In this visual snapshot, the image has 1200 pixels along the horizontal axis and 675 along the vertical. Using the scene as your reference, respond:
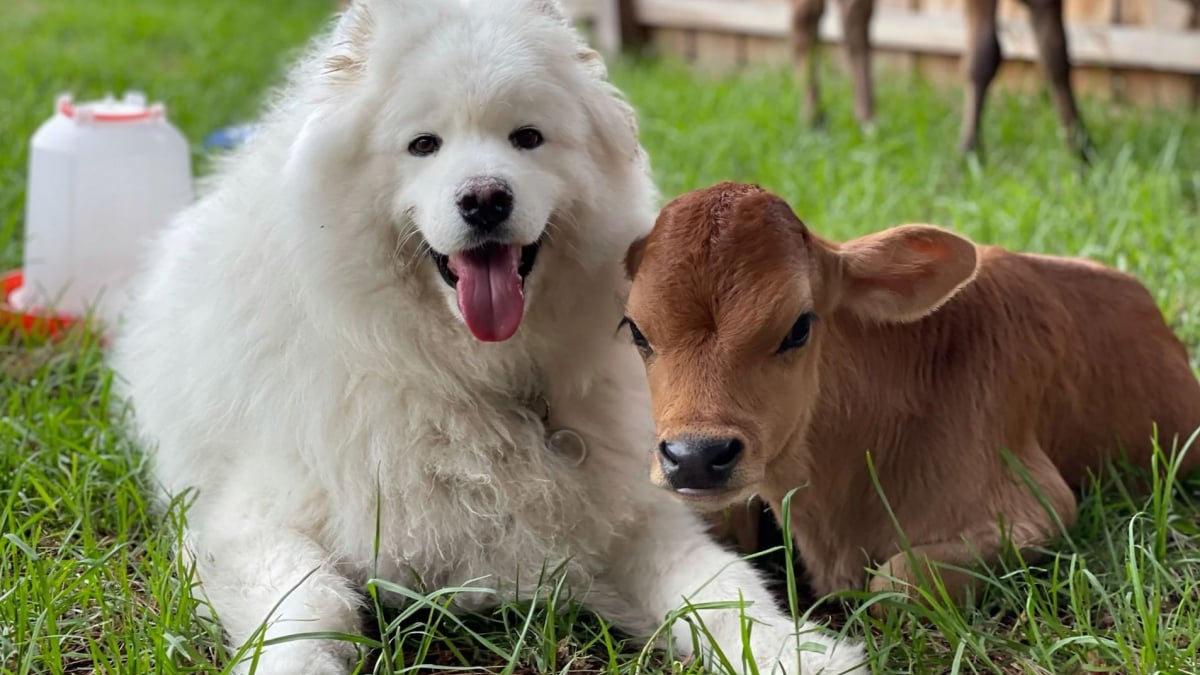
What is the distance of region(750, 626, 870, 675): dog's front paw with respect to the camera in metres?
2.02

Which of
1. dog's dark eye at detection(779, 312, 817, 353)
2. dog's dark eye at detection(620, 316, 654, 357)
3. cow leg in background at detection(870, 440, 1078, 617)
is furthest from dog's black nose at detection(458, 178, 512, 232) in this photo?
cow leg in background at detection(870, 440, 1078, 617)

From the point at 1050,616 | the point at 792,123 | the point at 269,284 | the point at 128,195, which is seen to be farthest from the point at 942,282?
the point at 792,123

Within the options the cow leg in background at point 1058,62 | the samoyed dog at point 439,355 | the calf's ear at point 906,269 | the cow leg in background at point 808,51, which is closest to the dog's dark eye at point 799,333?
the calf's ear at point 906,269

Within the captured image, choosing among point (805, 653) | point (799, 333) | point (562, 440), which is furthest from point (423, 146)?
point (805, 653)

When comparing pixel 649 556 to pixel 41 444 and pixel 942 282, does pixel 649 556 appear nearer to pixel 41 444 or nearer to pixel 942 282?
pixel 942 282

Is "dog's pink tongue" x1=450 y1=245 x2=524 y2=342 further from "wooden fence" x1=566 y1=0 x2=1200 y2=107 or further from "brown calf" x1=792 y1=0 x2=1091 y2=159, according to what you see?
"wooden fence" x1=566 y1=0 x2=1200 y2=107

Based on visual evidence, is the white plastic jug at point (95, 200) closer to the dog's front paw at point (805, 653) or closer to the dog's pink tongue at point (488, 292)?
the dog's pink tongue at point (488, 292)

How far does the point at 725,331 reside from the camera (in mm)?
2062

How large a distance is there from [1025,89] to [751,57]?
2.60 metres

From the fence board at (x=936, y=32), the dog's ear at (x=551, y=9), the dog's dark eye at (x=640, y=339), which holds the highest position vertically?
the dog's ear at (x=551, y=9)

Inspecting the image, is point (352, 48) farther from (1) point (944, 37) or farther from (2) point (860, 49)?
(1) point (944, 37)

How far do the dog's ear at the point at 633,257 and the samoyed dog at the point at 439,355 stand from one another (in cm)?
9

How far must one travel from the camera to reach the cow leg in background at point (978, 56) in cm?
538

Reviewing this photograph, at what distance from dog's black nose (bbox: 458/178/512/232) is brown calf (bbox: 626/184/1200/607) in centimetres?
27
